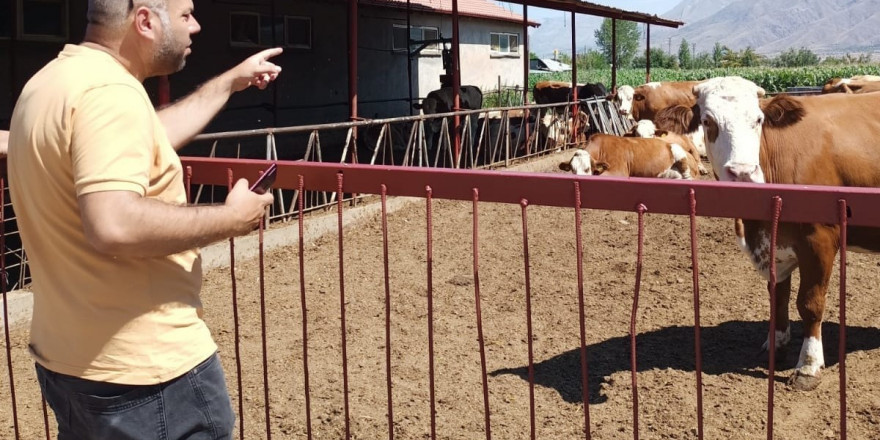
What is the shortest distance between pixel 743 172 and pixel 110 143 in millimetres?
3999

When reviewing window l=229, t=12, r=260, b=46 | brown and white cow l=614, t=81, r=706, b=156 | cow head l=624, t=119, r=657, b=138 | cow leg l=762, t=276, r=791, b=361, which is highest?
window l=229, t=12, r=260, b=46

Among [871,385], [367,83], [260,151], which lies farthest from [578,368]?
[367,83]

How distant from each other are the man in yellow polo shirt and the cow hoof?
Answer: 3.78 meters

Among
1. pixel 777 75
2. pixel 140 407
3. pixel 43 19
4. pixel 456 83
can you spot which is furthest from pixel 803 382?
pixel 777 75

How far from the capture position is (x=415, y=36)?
22.6 meters

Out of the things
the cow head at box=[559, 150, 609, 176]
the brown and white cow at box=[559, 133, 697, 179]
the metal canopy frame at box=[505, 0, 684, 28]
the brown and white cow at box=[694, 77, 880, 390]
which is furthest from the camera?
the metal canopy frame at box=[505, 0, 684, 28]

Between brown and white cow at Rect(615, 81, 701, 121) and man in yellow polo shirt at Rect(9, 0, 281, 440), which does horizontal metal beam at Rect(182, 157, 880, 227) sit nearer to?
man in yellow polo shirt at Rect(9, 0, 281, 440)

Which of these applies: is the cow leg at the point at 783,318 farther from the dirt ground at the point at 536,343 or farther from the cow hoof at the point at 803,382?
the cow hoof at the point at 803,382

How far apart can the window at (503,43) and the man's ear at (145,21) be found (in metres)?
27.8

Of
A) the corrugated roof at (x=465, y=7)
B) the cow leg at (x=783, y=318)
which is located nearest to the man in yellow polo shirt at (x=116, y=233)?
the cow leg at (x=783, y=318)

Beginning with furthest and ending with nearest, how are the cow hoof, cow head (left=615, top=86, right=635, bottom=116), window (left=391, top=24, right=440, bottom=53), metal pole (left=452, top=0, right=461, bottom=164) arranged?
window (left=391, top=24, right=440, bottom=53) → cow head (left=615, top=86, right=635, bottom=116) → metal pole (left=452, top=0, right=461, bottom=164) → the cow hoof

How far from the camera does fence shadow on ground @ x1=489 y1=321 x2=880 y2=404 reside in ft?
16.3

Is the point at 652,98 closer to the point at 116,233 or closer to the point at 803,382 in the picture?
the point at 803,382

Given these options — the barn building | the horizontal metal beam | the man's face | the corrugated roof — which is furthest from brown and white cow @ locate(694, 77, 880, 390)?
the corrugated roof
